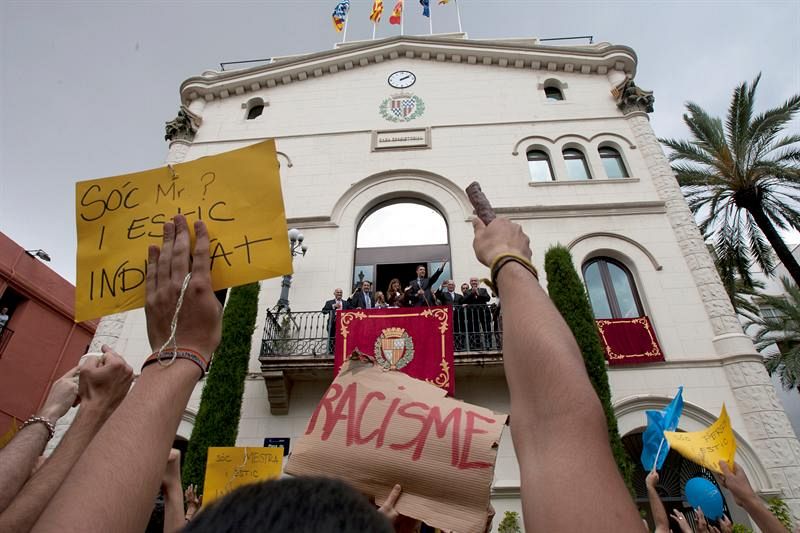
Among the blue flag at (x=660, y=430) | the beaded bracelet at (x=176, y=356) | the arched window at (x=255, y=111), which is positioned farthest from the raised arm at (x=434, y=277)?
the arched window at (x=255, y=111)

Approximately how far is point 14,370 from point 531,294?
657 inches

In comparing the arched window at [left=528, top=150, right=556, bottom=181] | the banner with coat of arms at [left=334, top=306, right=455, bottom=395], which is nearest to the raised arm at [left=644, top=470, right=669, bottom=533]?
the banner with coat of arms at [left=334, top=306, right=455, bottom=395]

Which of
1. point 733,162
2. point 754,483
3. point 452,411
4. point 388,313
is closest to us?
point 452,411

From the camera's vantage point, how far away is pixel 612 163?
41.9ft

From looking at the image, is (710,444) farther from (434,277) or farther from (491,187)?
(491,187)

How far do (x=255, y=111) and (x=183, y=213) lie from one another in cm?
1510

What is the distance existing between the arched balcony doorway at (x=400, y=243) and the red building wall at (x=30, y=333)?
10.6 metres

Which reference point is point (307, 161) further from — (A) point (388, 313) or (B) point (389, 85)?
(A) point (388, 313)

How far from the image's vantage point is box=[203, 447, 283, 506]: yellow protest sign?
4645mm

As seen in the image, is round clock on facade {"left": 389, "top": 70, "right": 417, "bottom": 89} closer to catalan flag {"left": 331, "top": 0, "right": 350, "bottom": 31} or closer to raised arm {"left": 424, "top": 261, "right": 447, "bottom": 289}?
catalan flag {"left": 331, "top": 0, "right": 350, "bottom": 31}

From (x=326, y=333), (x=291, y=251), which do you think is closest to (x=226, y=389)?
(x=326, y=333)

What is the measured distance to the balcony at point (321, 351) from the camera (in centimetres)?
881

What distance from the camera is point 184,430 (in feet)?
29.6

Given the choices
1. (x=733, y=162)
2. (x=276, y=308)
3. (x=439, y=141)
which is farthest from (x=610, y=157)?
(x=276, y=308)
